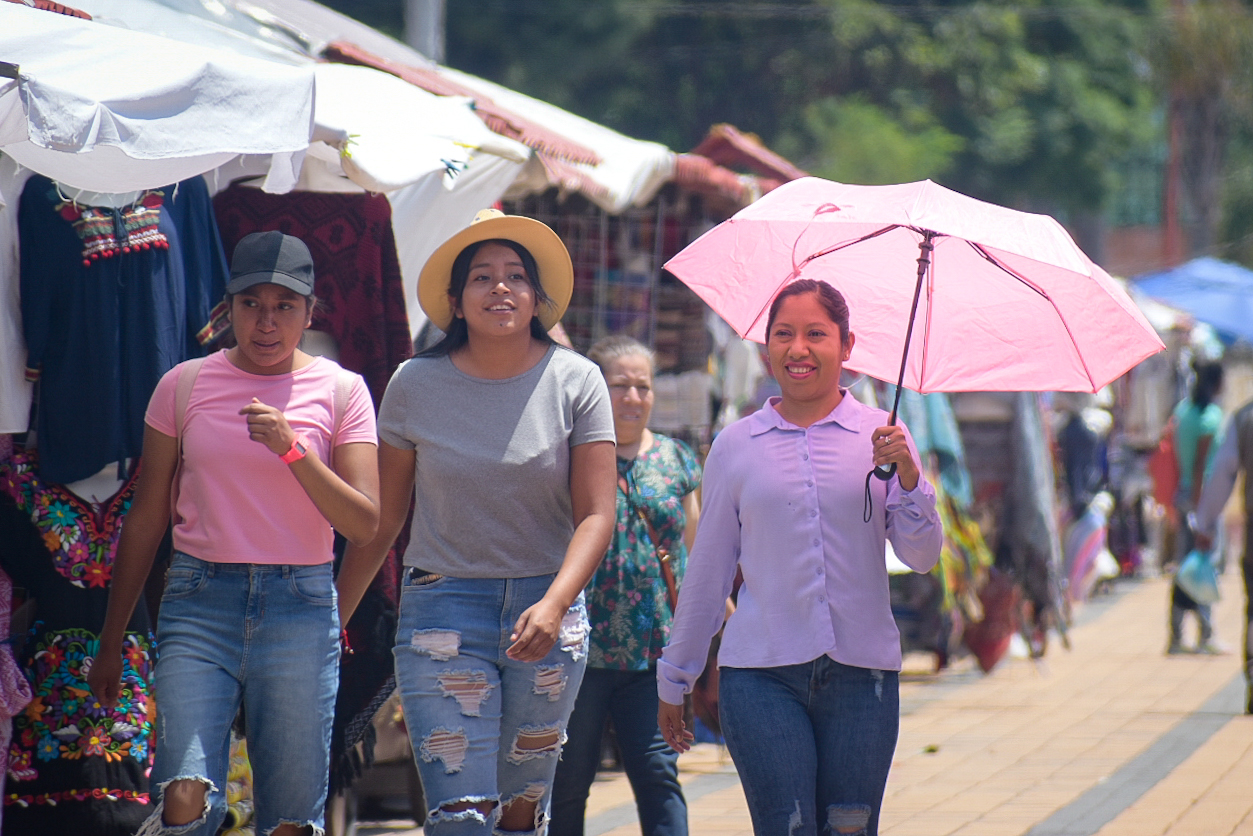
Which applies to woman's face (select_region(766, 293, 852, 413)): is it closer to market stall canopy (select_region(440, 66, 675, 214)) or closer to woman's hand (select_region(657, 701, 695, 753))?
woman's hand (select_region(657, 701, 695, 753))

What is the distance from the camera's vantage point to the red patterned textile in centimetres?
492

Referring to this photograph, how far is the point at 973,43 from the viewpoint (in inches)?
1166

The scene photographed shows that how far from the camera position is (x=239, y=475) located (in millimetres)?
3770

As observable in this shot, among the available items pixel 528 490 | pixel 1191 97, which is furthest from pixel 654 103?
pixel 528 490

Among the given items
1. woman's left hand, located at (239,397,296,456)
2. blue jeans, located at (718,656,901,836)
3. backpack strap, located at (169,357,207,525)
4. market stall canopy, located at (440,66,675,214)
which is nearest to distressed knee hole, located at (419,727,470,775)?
blue jeans, located at (718,656,901,836)

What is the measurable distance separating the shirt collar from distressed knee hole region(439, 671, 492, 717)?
0.88 metres

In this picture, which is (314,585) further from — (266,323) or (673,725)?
(673,725)

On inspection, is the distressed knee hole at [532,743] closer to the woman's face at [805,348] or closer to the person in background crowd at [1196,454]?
the woman's face at [805,348]

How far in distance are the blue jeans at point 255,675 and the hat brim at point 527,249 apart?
755 millimetres

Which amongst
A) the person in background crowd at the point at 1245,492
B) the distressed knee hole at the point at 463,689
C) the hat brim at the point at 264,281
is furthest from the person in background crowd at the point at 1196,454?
the hat brim at the point at 264,281

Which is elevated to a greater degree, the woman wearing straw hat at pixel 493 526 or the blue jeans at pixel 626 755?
the woman wearing straw hat at pixel 493 526

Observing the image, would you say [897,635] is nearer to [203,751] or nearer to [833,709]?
[833,709]

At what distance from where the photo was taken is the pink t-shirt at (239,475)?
3.75 metres

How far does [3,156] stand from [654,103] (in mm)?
25073
